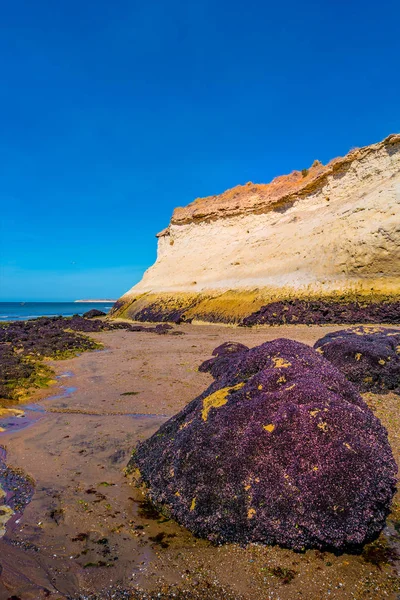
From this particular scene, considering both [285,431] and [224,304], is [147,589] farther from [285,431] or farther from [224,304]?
[224,304]

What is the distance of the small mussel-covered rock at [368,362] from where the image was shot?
7.04m

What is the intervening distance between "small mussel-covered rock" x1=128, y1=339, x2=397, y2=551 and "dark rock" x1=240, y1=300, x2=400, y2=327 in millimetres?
15183

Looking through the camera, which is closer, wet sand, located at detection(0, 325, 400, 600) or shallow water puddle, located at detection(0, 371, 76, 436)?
wet sand, located at detection(0, 325, 400, 600)

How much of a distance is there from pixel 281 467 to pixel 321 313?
17303 millimetres

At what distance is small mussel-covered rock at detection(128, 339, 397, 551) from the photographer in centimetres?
304

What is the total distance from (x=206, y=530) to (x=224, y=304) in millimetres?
21904

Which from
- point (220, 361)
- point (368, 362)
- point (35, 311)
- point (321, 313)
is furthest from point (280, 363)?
point (35, 311)

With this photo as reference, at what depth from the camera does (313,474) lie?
125 inches

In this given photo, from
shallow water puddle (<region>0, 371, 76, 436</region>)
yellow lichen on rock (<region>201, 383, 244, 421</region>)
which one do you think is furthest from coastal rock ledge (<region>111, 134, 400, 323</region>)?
yellow lichen on rock (<region>201, 383, 244, 421</region>)

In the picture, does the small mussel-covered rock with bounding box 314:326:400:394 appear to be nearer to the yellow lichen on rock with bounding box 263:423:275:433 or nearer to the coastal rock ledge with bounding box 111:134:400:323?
the yellow lichen on rock with bounding box 263:423:275:433

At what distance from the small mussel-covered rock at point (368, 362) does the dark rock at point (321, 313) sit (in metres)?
10.6

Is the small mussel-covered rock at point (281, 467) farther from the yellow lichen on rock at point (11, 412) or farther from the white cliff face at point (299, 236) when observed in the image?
the white cliff face at point (299, 236)

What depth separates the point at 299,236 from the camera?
90.2 ft

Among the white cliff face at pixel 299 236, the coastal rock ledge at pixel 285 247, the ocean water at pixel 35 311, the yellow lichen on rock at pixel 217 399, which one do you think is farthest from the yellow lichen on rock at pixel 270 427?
the ocean water at pixel 35 311
